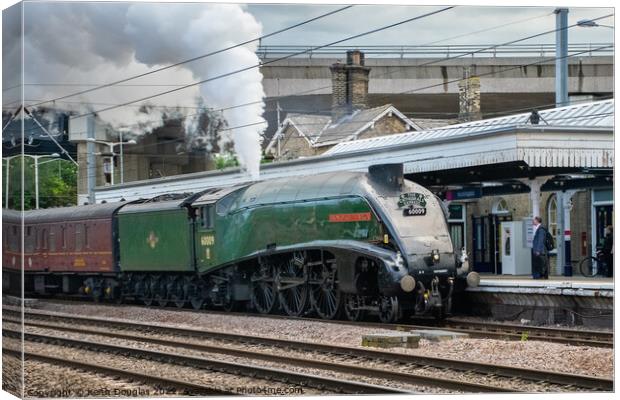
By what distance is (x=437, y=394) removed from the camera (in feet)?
43.7

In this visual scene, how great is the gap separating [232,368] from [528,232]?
731 centimetres

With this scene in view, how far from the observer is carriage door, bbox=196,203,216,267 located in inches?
913

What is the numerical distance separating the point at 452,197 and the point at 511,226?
4.56 feet

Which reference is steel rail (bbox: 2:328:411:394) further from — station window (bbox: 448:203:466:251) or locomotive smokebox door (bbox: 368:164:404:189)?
station window (bbox: 448:203:466:251)

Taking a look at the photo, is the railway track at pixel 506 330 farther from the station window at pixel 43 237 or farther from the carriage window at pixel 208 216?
the carriage window at pixel 208 216

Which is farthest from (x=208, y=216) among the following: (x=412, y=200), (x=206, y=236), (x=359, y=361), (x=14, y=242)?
(x=14, y=242)

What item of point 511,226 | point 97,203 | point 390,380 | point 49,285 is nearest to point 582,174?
point 511,226

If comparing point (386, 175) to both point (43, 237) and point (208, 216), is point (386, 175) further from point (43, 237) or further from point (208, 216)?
point (43, 237)

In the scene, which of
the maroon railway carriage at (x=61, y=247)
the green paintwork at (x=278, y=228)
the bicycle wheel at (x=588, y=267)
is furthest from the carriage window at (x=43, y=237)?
the bicycle wheel at (x=588, y=267)

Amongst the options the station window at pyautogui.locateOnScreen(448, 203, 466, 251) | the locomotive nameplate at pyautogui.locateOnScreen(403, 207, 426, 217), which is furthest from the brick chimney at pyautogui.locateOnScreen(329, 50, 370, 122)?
the station window at pyautogui.locateOnScreen(448, 203, 466, 251)

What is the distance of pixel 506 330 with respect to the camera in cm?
1880

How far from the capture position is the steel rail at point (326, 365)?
13.3 metres

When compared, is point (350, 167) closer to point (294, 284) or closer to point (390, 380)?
point (294, 284)

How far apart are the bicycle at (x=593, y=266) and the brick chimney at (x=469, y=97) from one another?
9.49 ft
